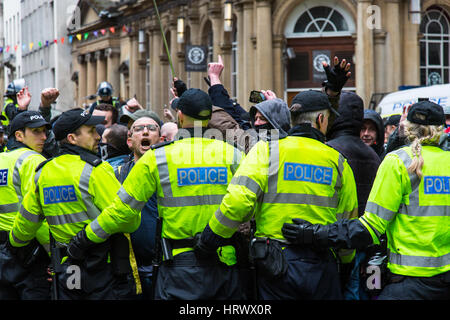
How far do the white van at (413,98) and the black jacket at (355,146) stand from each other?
6595 mm

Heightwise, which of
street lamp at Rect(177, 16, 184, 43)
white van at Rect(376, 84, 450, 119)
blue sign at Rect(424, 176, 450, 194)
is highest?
street lamp at Rect(177, 16, 184, 43)

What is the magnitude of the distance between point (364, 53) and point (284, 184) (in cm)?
1839

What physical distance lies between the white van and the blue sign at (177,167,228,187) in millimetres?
7962

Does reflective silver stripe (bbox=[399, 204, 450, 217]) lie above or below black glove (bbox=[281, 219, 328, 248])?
above

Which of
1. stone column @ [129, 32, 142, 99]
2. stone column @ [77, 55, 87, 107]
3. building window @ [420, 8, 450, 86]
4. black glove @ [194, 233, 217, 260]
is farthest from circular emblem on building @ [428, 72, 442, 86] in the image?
stone column @ [77, 55, 87, 107]

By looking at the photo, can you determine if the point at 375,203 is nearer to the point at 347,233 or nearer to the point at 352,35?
the point at 347,233

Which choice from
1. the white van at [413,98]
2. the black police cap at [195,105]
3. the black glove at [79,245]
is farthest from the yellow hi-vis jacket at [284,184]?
the white van at [413,98]

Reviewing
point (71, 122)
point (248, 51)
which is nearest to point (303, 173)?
point (71, 122)

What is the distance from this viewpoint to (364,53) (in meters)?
23.0

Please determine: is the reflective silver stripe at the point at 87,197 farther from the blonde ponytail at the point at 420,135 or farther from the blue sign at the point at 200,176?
the blonde ponytail at the point at 420,135

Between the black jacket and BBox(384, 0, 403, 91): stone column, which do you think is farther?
BBox(384, 0, 403, 91): stone column

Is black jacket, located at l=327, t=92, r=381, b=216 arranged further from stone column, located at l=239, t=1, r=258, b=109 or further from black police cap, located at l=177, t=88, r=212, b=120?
stone column, located at l=239, t=1, r=258, b=109

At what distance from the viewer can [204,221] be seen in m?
5.41

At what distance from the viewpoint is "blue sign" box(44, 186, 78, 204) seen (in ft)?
18.8
